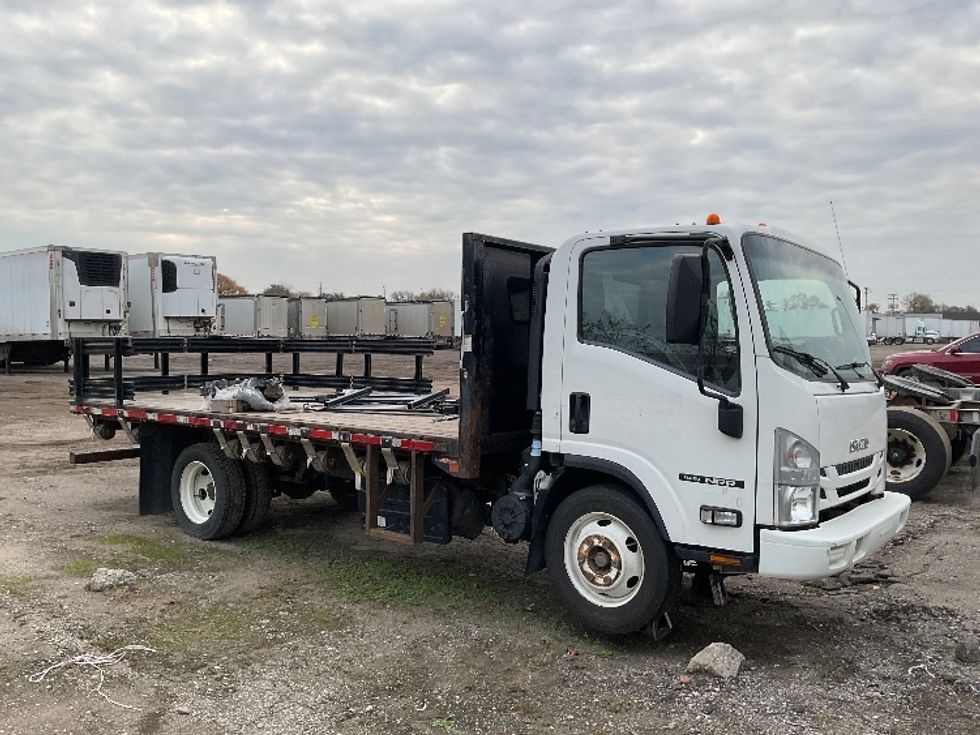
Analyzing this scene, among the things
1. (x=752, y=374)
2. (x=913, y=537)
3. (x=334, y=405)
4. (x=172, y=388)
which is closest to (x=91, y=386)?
(x=172, y=388)

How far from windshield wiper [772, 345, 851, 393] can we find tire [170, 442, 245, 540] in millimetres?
4940

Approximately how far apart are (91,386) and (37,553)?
6.81ft

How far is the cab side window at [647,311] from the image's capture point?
15.5ft

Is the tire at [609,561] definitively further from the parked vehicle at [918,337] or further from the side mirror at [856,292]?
the parked vehicle at [918,337]

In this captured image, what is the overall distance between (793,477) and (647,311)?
1229 millimetres

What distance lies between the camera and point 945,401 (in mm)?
10633

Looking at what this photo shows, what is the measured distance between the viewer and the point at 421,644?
5.36 metres

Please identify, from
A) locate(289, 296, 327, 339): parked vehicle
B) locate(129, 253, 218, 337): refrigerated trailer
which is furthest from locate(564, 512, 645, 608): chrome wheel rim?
locate(289, 296, 327, 339): parked vehicle

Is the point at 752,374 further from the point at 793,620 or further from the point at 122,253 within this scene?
the point at 122,253

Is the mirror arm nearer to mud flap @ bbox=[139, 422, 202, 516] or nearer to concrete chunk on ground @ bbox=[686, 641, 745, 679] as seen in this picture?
concrete chunk on ground @ bbox=[686, 641, 745, 679]

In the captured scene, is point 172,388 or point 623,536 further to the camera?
point 172,388

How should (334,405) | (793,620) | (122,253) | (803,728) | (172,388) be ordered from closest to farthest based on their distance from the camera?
(803,728), (793,620), (334,405), (172,388), (122,253)

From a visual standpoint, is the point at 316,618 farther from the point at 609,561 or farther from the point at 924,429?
the point at 924,429

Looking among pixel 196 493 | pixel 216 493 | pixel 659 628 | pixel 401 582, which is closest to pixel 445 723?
pixel 659 628
